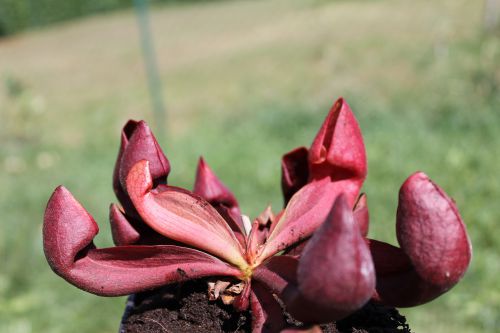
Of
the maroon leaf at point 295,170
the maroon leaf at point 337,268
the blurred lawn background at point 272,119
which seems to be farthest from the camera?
the blurred lawn background at point 272,119

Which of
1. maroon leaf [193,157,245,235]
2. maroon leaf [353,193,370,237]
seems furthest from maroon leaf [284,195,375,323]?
maroon leaf [193,157,245,235]

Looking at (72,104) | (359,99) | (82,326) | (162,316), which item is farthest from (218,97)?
(162,316)

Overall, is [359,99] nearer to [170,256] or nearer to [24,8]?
[170,256]

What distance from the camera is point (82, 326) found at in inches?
94.7

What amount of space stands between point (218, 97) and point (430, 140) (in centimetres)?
465

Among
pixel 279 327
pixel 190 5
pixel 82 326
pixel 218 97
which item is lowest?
pixel 82 326

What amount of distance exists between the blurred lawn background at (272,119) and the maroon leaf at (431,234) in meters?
1.83

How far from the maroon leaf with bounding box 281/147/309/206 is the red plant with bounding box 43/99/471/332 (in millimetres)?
82

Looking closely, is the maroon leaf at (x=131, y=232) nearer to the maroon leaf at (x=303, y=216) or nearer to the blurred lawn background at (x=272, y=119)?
the maroon leaf at (x=303, y=216)

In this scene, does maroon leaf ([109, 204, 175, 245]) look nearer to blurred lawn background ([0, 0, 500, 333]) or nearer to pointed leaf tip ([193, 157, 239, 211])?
pointed leaf tip ([193, 157, 239, 211])

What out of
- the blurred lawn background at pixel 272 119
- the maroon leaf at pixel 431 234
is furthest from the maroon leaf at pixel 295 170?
the blurred lawn background at pixel 272 119

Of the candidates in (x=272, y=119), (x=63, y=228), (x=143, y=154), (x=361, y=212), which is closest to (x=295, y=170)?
(x=361, y=212)

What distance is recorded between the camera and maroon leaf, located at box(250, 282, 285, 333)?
0.63 meters

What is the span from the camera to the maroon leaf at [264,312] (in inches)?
24.6
